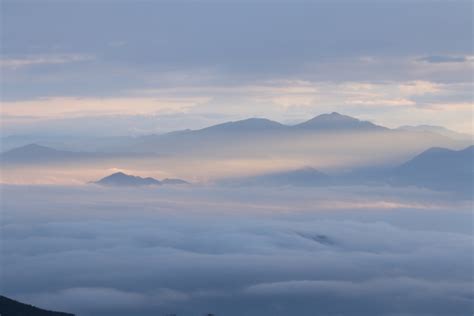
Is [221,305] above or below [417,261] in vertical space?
below

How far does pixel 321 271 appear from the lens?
554 feet

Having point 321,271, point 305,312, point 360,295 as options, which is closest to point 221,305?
point 305,312

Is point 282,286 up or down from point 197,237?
down

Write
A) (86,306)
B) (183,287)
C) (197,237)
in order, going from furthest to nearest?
(197,237) < (183,287) < (86,306)

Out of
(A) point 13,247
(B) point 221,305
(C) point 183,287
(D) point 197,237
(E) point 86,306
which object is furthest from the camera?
(D) point 197,237

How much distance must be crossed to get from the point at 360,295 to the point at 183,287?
2372 cm

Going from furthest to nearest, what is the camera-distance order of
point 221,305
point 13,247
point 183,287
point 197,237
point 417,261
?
1. point 197,237
2. point 417,261
3. point 13,247
4. point 183,287
5. point 221,305

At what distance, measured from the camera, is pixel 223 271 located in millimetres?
165750

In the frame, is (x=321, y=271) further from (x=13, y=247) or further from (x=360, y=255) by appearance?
(x=13, y=247)

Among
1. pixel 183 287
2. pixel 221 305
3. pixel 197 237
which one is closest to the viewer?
pixel 221 305

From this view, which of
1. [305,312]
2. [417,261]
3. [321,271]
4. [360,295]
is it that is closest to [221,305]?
[305,312]

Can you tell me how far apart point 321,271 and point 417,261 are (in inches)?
843

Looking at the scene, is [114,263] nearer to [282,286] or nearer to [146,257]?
[146,257]

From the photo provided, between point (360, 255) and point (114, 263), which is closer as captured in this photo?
point (114, 263)
